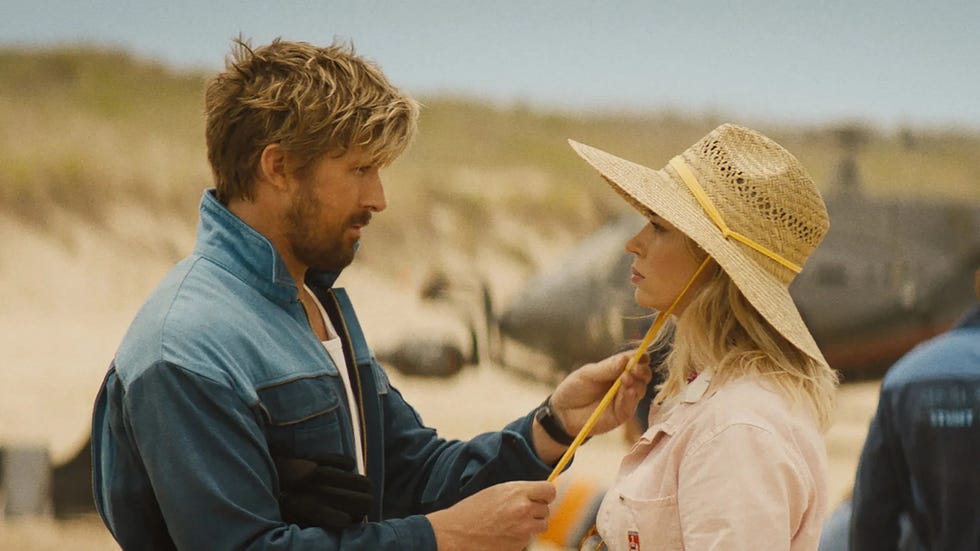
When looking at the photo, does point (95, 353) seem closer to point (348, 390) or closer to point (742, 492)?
point (348, 390)

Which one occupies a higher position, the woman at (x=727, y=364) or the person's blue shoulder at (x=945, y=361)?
the woman at (x=727, y=364)

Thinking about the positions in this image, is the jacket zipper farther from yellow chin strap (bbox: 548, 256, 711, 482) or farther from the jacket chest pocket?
yellow chin strap (bbox: 548, 256, 711, 482)

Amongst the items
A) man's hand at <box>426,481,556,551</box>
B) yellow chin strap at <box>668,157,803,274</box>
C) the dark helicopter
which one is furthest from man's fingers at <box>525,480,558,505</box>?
the dark helicopter

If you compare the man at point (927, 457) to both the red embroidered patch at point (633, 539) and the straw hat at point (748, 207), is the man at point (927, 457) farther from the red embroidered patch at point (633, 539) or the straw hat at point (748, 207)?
the red embroidered patch at point (633, 539)

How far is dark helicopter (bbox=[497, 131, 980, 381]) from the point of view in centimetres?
411

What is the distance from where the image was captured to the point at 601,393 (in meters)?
1.67

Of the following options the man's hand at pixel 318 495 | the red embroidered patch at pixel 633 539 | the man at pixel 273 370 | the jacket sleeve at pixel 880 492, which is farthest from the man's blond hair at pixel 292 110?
the jacket sleeve at pixel 880 492

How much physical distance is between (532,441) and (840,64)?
2935mm

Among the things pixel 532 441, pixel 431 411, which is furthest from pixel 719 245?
pixel 431 411

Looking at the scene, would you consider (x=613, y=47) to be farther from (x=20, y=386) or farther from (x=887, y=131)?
(x=20, y=386)

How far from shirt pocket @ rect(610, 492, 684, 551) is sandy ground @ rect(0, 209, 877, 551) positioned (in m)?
2.40

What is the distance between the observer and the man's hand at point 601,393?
1.61 m

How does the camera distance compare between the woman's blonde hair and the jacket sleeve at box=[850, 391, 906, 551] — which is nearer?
the woman's blonde hair

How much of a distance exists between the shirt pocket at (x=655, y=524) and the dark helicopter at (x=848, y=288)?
2.76 metres
